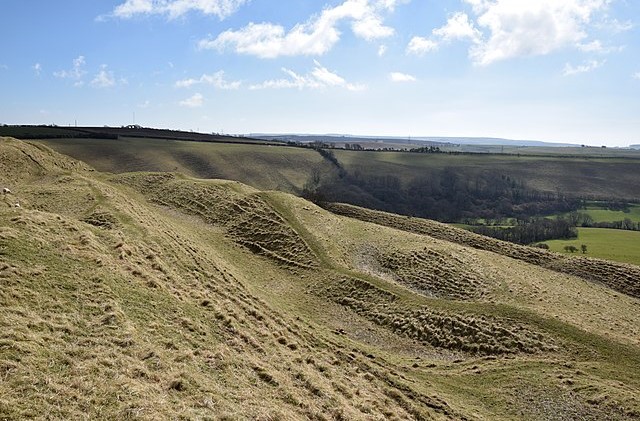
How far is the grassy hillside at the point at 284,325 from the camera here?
41.9 ft

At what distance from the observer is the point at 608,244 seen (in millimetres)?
73312

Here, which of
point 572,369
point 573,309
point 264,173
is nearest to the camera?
point 572,369

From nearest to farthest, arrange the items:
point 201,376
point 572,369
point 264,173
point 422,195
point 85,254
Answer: point 201,376 → point 85,254 → point 572,369 → point 264,173 → point 422,195

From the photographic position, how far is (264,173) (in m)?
134

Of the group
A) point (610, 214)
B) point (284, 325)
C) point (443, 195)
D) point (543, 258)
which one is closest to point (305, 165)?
point (443, 195)

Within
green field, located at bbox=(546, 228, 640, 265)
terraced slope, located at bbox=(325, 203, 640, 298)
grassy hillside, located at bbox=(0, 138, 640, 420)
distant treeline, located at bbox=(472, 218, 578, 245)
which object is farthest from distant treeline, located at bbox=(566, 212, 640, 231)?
grassy hillside, located at bbox=(0, 138, 640, 420)

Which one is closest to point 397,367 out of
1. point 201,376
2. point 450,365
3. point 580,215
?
point 450,365

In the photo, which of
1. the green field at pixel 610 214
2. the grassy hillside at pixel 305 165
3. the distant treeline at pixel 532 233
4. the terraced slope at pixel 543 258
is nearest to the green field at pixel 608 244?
the distant treeline at pixel 532 233

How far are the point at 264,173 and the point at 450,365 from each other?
114 metres

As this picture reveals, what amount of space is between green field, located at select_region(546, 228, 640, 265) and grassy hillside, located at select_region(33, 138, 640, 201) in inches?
2930

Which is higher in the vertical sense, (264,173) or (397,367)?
(264,173)

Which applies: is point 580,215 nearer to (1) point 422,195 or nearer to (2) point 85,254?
(1) point 422,195

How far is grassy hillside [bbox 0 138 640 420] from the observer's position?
12.8m

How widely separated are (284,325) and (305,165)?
132965 millimetres
